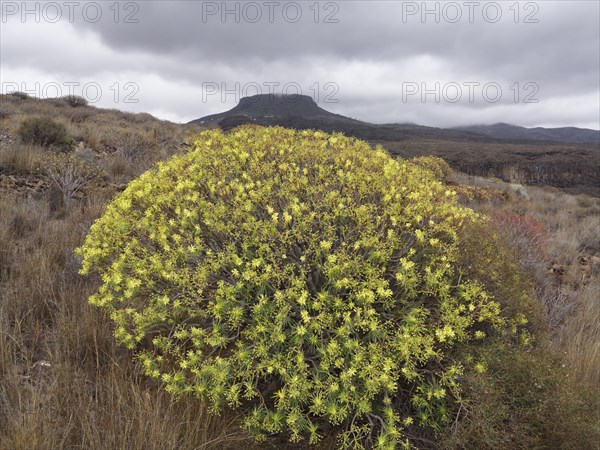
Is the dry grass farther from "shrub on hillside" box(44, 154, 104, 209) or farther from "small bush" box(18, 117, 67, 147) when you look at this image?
"small bush" box(18, 117, 67, 147)

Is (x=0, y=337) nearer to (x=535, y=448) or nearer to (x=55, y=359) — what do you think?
(x=55, y=359)

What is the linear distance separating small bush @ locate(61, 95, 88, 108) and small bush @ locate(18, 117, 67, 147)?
1331cm

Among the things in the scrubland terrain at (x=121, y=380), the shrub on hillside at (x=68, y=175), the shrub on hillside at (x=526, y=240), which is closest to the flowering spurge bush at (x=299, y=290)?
the scrubland terrain at (x=121, y=380)

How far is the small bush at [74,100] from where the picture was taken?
71.6 ft

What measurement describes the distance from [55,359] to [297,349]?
1.67 meters

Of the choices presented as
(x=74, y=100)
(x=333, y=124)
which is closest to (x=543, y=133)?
(x=333, y=124)

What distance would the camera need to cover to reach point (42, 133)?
9758 mm

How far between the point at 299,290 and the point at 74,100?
24.2 m

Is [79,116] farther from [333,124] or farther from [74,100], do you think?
[333,124]

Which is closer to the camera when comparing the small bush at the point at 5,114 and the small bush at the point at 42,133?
the small bush at the point at 42,133

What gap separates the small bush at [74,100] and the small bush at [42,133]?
13.3 metres

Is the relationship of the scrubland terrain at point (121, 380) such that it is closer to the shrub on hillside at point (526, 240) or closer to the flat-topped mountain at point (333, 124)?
the shrub on hillside at point (526, 240)

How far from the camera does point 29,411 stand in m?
2.12

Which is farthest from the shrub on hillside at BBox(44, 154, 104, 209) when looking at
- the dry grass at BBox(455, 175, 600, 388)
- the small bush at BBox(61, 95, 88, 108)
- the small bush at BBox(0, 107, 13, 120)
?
the small bush at BBox(61, 95, 88, 108)
